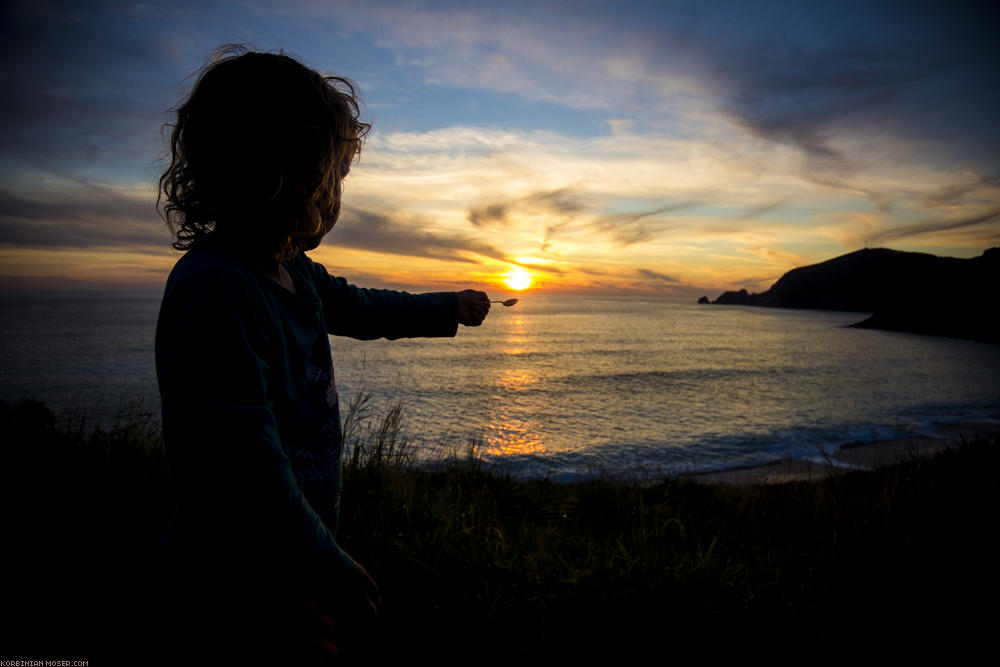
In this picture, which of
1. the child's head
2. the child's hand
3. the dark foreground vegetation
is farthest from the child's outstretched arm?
the dark foreground vegetation

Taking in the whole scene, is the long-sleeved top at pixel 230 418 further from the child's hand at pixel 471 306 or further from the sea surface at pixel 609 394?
the sea surface at pixel 609 394

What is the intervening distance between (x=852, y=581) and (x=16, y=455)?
6.15m

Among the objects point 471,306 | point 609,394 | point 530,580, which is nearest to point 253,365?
point 471,306

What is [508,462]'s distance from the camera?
36.5ft

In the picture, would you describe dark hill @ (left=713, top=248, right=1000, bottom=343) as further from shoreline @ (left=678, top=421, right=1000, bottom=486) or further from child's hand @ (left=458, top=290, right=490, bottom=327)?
child's hand @ (left=458, top=290, right=490, bottom=327)

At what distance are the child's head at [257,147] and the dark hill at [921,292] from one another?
210 ft

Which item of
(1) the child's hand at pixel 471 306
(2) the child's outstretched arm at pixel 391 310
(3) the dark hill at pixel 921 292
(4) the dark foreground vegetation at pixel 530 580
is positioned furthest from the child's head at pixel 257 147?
(3) the dark hill at pixel 921 292

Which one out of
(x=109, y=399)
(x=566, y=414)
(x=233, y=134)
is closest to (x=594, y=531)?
(x=233, y=134)

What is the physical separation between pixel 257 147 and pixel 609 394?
19.3 meters

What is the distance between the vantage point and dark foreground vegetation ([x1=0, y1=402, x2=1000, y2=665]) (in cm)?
220

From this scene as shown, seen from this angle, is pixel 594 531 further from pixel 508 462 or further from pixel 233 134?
pixel 508 462

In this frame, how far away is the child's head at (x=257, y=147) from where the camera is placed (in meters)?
1.17

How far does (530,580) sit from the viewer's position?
255 cm

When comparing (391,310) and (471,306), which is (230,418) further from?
(471,306)
